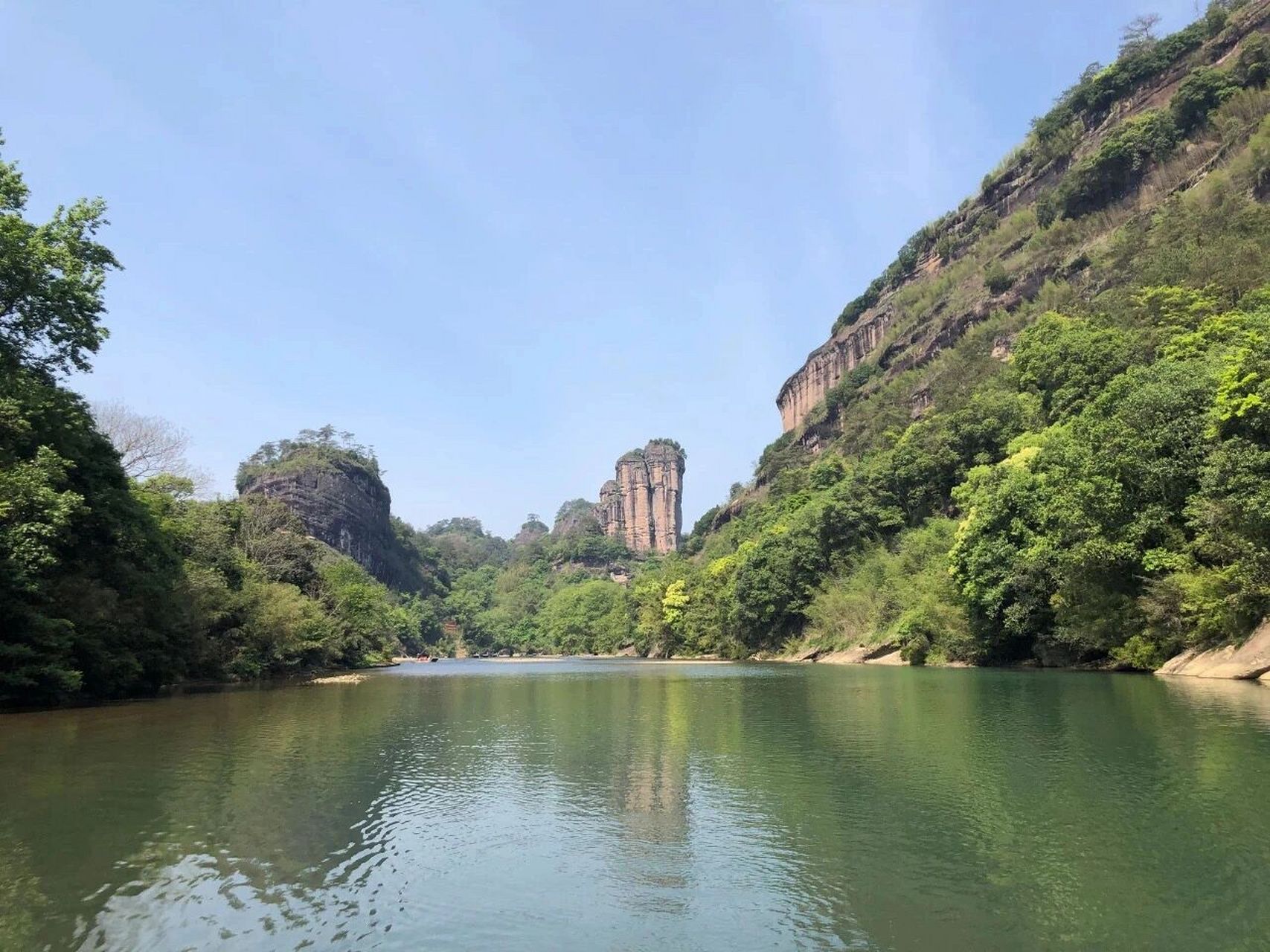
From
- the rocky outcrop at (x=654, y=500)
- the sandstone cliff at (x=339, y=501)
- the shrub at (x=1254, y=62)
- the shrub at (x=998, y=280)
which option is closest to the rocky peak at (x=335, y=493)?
the sandstone cliff at (x=339, y=501)

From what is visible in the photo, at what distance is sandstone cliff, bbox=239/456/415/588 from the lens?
12775 centimetres

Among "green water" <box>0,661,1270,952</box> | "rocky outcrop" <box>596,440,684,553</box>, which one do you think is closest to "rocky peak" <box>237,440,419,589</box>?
"rocky outcrop" <box>596,440,684,553</box>

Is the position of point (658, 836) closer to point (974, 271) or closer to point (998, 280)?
point (998, 280)

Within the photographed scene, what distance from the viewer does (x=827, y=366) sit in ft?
413

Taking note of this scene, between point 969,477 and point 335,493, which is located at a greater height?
point 335,493

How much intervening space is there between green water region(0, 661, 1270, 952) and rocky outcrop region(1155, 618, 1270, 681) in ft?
22.5

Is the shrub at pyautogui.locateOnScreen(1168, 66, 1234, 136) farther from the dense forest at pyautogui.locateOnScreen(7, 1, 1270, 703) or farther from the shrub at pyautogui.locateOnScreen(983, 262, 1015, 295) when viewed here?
the shrub at pyautogui.locateOnScreen(983, 262, 1015, 295)

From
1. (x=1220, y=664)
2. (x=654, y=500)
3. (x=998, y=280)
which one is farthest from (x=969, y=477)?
(x=654, y=500)

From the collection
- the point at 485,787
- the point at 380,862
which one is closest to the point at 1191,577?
the point at 485,787

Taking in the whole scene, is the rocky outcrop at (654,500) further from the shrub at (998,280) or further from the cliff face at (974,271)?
the shrub at (998,280)

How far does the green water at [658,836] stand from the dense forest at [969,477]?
326 inches

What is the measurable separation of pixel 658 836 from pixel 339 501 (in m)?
132

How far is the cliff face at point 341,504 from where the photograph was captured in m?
Answer: 128

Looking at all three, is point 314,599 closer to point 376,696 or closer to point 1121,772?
point 376,696
